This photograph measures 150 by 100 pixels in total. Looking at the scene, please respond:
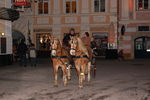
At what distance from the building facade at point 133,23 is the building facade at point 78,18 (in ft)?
2.66

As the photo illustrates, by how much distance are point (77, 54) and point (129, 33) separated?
62.7 ft

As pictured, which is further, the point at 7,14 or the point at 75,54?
the point at 7,14

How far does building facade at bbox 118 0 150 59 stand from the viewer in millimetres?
27719

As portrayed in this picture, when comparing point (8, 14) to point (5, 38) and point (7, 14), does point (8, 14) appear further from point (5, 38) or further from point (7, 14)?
point (5, 38)

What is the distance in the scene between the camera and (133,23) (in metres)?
27.9

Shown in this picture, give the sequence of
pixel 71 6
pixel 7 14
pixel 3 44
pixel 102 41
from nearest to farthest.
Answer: pixel 7 14, pixel 3 44, pixel 102 41, pixel 71 6

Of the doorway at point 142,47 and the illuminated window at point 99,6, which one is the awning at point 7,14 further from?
the doorway at point 142,47

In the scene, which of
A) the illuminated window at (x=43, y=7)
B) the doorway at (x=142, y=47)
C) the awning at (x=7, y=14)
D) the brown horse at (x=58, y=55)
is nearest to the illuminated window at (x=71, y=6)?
the illuminated window at (x=43, y=7)

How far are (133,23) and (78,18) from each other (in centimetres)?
570

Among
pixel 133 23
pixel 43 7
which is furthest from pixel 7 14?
pixel 133 23

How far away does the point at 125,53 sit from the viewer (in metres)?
28.0

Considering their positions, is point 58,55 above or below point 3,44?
below

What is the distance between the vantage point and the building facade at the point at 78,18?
2847 centimetres

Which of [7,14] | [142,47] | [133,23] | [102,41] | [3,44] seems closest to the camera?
[7,14]
